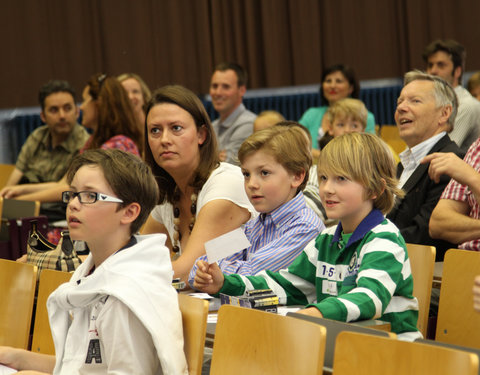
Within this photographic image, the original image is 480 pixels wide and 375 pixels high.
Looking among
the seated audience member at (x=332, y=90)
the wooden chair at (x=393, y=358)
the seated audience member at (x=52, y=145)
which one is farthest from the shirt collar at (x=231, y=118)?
the wooden chair at (x=393, y=358)

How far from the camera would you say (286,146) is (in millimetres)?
2967

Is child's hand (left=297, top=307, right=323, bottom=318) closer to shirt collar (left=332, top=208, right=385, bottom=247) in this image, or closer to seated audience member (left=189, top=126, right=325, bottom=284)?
shirt collar (left=332, top=208, right=385, bottom=247)

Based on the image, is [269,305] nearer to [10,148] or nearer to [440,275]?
[440,275]

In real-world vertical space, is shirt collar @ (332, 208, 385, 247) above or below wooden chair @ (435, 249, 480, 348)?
above

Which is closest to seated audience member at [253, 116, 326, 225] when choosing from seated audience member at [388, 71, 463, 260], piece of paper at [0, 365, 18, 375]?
seated audience member at [388, 71, 463, 260]

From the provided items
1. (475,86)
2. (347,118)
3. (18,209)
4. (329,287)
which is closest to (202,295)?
(329,287)

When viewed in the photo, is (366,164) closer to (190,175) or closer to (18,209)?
A: (190,175)

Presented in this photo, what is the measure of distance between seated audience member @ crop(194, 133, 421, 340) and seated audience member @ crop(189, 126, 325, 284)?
27 cm

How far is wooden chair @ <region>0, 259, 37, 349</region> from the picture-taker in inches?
108

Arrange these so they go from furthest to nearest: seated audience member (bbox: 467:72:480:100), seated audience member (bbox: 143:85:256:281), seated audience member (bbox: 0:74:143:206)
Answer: seated audience member (bbox: 467:72:480:100), seated audience member (bbox: 0:74:143:206), seated audience member (bbox: 143:85:256:281)

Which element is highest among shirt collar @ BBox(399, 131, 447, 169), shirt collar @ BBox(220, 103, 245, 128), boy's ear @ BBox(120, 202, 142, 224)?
shirt collar @ BBox(220, 103, 245, 128)

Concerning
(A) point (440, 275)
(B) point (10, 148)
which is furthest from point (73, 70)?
(A) point (440, 275)

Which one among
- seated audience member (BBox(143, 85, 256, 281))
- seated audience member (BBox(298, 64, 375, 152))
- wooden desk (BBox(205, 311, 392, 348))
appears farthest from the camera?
seated audience member (BBox(298, 64, 375, 152))

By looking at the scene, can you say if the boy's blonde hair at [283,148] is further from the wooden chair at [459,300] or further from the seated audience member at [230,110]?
the seated audience member at [230,110]
